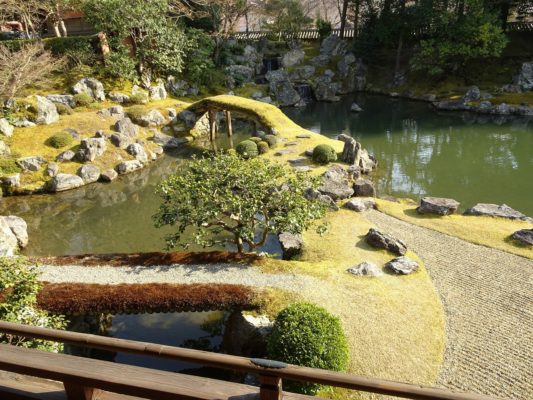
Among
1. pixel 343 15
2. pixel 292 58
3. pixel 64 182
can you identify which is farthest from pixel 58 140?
pixel 343 15

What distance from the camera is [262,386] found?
3596 millimetres

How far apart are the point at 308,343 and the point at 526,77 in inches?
1896

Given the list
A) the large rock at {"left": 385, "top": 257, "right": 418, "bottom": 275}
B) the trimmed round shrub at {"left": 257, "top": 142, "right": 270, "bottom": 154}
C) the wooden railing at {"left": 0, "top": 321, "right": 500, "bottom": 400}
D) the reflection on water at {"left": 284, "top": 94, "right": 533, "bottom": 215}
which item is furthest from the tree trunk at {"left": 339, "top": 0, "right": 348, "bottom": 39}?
the wooden railing at {"left": 0, "top": 321, "right": 500, "bottom": 400}

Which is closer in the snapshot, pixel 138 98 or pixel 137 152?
pixel 137 152

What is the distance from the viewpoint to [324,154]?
94.4ft

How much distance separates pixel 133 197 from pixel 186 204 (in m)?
15.0

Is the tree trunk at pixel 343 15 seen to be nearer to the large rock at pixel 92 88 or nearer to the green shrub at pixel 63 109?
the large rock at pixel 92 88

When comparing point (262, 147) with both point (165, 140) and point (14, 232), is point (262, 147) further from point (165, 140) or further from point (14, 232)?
point (14, 232)

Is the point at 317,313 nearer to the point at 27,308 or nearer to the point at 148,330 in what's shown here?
the point at 148,330

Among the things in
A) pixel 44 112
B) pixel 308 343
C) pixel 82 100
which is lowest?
pixel 308 343

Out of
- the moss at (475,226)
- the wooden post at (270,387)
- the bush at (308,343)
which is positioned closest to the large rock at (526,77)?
the moss at (475,226)

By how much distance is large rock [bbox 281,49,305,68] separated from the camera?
5869cm

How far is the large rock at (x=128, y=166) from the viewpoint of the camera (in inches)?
1280

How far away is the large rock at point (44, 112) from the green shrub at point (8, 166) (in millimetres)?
6284
